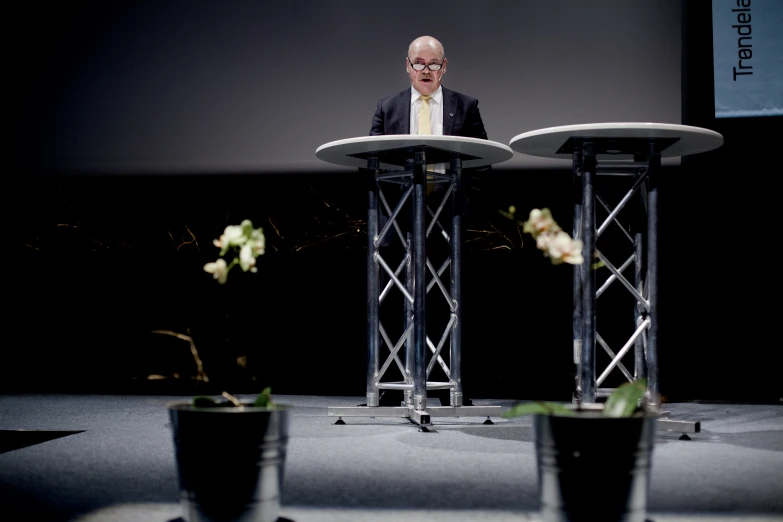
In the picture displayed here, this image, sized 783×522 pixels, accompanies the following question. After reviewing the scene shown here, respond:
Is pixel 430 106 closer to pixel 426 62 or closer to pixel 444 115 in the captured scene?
pixel 444 115

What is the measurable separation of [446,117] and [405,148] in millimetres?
504

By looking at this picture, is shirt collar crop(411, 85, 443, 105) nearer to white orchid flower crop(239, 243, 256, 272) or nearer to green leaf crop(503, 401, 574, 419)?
white orchid flower crop(239, 243, 256, 272)

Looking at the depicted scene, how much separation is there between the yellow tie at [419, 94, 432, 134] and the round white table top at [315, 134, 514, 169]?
0.27 metres

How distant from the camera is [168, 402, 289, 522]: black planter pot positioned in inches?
54.0

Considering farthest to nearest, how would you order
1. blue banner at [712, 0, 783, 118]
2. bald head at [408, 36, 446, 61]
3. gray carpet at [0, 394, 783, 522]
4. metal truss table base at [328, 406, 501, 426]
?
blue banner at [712, 0, 783, 118] < bald head at [408, 36, 446, 61] < metal truss table base at [328, 406, 501, 426] < gray carpet at [0, 394, 783, 522]

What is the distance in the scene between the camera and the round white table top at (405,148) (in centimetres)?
259

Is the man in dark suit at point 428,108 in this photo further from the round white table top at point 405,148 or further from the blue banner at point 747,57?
the blue banner at point 747,57

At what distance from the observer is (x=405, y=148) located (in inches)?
107

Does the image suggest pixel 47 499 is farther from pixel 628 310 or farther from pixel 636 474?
pixel 628 310

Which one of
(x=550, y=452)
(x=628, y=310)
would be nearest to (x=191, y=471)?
(x=550, y=452)

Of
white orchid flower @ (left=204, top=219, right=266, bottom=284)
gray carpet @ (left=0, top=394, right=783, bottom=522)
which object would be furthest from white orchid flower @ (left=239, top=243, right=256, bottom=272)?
gray carpet @ (left=0, top=394, right=783, bottom=522)

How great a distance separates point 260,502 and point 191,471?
0.43 feet

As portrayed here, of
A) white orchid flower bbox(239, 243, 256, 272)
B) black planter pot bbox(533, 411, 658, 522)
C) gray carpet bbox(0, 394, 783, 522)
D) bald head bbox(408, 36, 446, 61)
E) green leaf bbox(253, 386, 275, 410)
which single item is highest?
bald head bbox(408, 36, 446, 61)

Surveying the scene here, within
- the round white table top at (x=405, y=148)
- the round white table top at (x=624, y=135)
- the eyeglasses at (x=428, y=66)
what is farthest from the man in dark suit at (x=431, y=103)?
the round white table top at (x=624, y=135)
